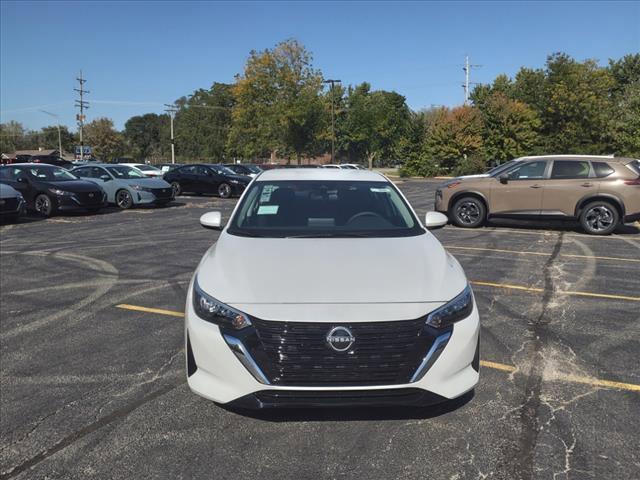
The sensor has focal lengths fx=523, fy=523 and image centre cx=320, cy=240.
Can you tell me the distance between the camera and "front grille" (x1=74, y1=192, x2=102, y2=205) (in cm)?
1546

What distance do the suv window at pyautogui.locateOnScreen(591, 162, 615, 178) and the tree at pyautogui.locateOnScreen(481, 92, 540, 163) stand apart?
136 ft

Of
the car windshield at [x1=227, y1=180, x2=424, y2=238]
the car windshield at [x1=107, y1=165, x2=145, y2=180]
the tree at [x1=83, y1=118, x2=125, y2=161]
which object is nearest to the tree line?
the car windshield at [x1=107, y1=165, x2=145, y2=180]

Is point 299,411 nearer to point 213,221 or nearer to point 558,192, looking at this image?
point 213,221

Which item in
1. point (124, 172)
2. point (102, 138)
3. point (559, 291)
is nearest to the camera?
point (559, 291)

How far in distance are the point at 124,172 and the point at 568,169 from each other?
1419 centimetres

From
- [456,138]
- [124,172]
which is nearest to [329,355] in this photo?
[124,172]

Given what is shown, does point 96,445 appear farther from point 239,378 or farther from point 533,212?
point 533,212

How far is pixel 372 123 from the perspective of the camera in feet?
252

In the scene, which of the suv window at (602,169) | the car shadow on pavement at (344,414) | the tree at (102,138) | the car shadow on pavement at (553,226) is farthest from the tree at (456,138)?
the tree at (102,138)

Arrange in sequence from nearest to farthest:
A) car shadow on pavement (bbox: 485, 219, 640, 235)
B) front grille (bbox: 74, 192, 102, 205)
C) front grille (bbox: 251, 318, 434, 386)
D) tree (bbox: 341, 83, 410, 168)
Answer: front grille (bbox: 251, 318, 434, 386) → car shadow on pavement (bbox: 485, 219, 640, 235) → front grille (bbox: 74, 192, 102, 205) → tree (bbox: 341, 83, 410, 168)

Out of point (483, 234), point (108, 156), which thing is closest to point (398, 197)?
point (483, 234)

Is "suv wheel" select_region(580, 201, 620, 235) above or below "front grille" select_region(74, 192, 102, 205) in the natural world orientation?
above

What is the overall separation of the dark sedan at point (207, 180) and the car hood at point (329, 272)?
1871 centimetres

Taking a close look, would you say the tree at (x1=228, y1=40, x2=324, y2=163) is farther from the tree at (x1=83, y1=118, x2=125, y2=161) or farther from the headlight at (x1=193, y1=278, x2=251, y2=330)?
the tree at (x1=83, y1=118, x2=125, y2=161)
